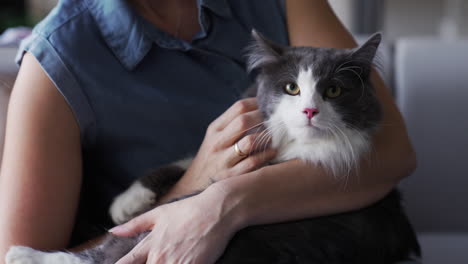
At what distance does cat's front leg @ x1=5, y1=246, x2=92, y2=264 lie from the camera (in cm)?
111

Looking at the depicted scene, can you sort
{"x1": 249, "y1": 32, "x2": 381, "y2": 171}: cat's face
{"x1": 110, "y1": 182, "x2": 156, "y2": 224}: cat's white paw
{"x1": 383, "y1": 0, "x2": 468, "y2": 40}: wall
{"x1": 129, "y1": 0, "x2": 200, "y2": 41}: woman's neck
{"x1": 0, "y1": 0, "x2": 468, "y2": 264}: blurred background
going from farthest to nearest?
{"x1": 383, "y1": 0, "x2": 468, "y2": 40}: wall
{"x1": 0, "y1": 0, "x2": 468, "y2": 264}: blurred background
{"x1": 129, "y1": 0, "x2": 200, "y2": 41}: woman's neck
{"x1": 110, "y1": 182, "x2": 156, "y2": 224}: cat's white paw
{"x1": 249, "y1": 32, "x2": 381, "y2": 171}: cat's face

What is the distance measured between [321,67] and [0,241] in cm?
83

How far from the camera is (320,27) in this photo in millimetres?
1423

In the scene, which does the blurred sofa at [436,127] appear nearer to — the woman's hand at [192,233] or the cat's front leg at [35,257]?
the woman's hand at [192,233]

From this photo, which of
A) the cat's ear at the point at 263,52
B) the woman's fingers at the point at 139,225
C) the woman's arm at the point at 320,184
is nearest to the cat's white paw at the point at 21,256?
the woman's fingers at the point at 139,225

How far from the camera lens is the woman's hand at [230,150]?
118 cm

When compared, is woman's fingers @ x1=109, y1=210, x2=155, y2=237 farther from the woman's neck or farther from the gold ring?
the woman's neck

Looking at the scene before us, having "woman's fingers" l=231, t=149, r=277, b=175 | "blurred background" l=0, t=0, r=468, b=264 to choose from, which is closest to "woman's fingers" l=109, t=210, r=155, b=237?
"woman's fingers" l=231, t=149, r=277, b=175

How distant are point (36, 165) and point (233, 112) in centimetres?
47

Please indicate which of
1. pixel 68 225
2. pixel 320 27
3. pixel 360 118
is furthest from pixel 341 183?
pixel 68 225

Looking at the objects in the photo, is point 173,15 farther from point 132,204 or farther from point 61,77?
point 132,204

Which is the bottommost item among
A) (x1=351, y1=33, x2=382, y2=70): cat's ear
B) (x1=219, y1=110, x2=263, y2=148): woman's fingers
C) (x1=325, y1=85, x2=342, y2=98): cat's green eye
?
(x1=219, y1=110, x2=263, y2=148): woman's fingers

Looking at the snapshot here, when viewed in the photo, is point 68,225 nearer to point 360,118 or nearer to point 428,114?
point 360,118

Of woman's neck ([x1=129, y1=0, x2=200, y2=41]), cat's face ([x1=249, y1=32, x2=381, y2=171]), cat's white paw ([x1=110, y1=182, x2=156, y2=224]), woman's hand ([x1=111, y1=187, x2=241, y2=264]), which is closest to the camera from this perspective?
woman's hand ([x1=111, y1=187, x2=241, y2=264])
